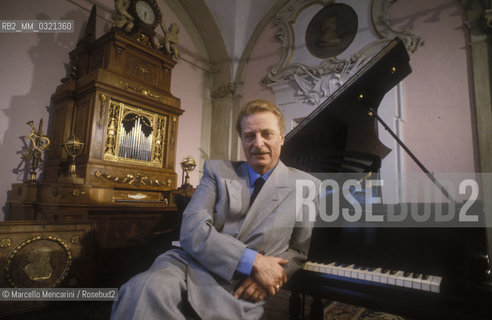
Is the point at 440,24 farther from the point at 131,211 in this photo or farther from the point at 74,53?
the point at 74,53

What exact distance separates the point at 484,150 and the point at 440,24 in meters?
1.76

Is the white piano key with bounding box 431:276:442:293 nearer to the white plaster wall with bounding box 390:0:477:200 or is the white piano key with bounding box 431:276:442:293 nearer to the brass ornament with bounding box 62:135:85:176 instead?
the white plaster wall with bounding box 390:0:477:200

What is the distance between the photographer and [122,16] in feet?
11.3

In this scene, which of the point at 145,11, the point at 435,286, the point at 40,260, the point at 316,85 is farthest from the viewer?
the point at 316,85

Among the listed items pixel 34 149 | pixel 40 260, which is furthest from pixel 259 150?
pixel 34 149

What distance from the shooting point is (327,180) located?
6.13 ft

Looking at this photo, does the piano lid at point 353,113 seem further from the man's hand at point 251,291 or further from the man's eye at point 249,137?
the man's hand at point 251,291

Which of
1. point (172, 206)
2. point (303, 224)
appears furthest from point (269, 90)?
point (303, 224)

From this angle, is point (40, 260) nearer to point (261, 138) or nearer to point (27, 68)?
point (261, 138)

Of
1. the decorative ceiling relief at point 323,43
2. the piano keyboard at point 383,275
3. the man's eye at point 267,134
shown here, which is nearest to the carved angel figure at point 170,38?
the decorative ceiling relief at point 323,43

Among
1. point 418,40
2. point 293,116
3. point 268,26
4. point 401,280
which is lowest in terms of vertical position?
point 401,280

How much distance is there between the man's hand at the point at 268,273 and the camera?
1047mm

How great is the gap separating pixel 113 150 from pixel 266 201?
8.84 ft

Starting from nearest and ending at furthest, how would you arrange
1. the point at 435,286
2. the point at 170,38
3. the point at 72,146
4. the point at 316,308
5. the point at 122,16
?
the point at 435,286 → the point at 316,308 → the point at 72,146 → the point at 122,16 → the point at 170,38
